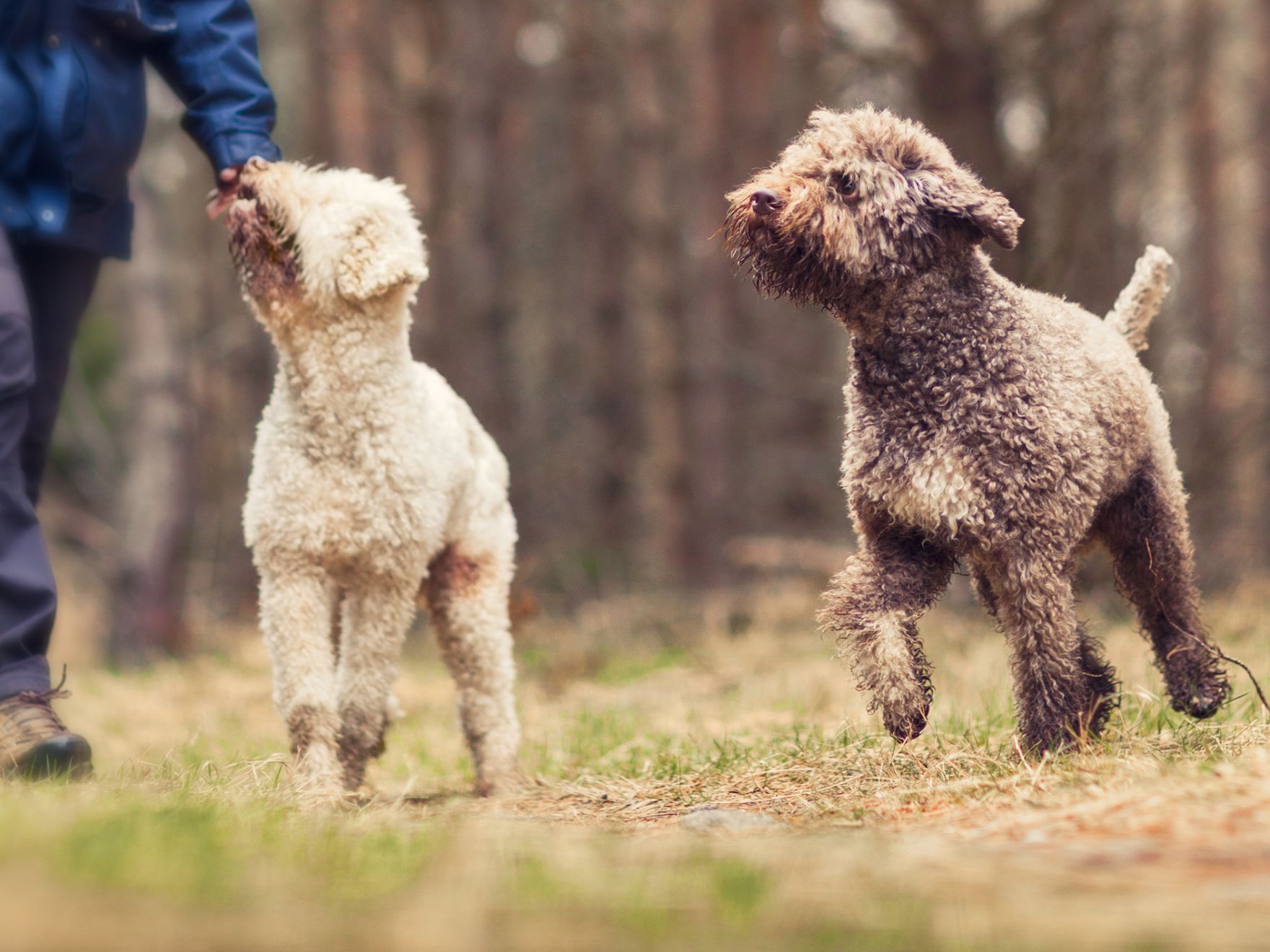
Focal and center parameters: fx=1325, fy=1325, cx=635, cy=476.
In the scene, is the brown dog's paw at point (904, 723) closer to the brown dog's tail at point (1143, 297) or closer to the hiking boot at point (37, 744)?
the brown dog's tail at point (1143, 297)

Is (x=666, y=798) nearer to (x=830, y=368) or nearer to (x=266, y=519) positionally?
(x=266, y=519)

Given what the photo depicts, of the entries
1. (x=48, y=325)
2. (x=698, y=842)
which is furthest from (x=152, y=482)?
(x=698, y=842)

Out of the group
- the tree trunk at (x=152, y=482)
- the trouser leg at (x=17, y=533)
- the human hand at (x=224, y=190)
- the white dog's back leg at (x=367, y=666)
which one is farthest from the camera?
the tree trunk at (x=152, y=482)

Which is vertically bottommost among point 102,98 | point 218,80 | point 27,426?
point 27,426

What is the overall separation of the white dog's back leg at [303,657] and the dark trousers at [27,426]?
0.70 m

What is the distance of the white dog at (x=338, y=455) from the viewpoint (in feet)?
14.4

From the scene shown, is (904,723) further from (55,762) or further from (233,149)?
(233,149)

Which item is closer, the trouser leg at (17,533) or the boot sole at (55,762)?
the boot sole at (55,762)

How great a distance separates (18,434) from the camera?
4383 mm

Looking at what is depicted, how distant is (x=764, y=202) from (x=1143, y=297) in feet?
5.94

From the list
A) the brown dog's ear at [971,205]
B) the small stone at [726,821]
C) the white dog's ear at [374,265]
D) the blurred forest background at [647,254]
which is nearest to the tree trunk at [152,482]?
the blurred forest background at [647,254]

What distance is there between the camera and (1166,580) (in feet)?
15.0

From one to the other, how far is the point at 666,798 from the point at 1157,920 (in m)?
1.93

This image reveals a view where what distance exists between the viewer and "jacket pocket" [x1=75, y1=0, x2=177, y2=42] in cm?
463
